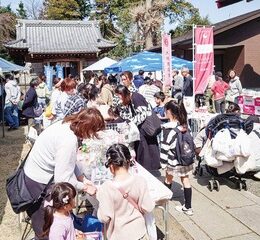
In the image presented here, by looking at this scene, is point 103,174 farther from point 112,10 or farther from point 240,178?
point 112,10

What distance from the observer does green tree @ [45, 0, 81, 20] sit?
1336 inches

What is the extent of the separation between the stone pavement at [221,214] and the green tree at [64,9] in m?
32.1

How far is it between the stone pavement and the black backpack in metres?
0.68

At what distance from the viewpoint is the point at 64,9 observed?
34.3 m

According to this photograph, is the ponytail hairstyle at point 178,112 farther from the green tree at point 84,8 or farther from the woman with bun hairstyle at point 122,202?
the green tree at point 84,8

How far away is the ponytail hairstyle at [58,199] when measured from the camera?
7.65 ft

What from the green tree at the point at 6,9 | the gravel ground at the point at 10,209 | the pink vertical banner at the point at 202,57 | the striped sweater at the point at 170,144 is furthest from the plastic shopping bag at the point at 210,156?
the green tree at the point at 6,9

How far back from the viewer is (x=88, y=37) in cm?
2691

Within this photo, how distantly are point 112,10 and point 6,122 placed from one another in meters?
22.4

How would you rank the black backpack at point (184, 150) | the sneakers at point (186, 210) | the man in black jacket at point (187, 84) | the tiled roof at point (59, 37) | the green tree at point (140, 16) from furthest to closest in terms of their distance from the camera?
the tiled roof at point (59, 37) < the green tree at point (140, 16) < the man in black jacket at point (187, 84) < the sneakers at point (186, 210) < the black backpack at point (184, 150)

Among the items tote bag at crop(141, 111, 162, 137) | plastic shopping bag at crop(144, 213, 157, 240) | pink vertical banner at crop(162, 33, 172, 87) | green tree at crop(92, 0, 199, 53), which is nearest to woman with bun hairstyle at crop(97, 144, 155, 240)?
plastic shopping bag at crop(144, 213, 157, 240)

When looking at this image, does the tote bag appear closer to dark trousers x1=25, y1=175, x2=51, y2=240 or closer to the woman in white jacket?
the woman in white jacket

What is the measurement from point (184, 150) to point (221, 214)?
0.93m

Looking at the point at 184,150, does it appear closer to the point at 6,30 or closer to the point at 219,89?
the point at 219,89
